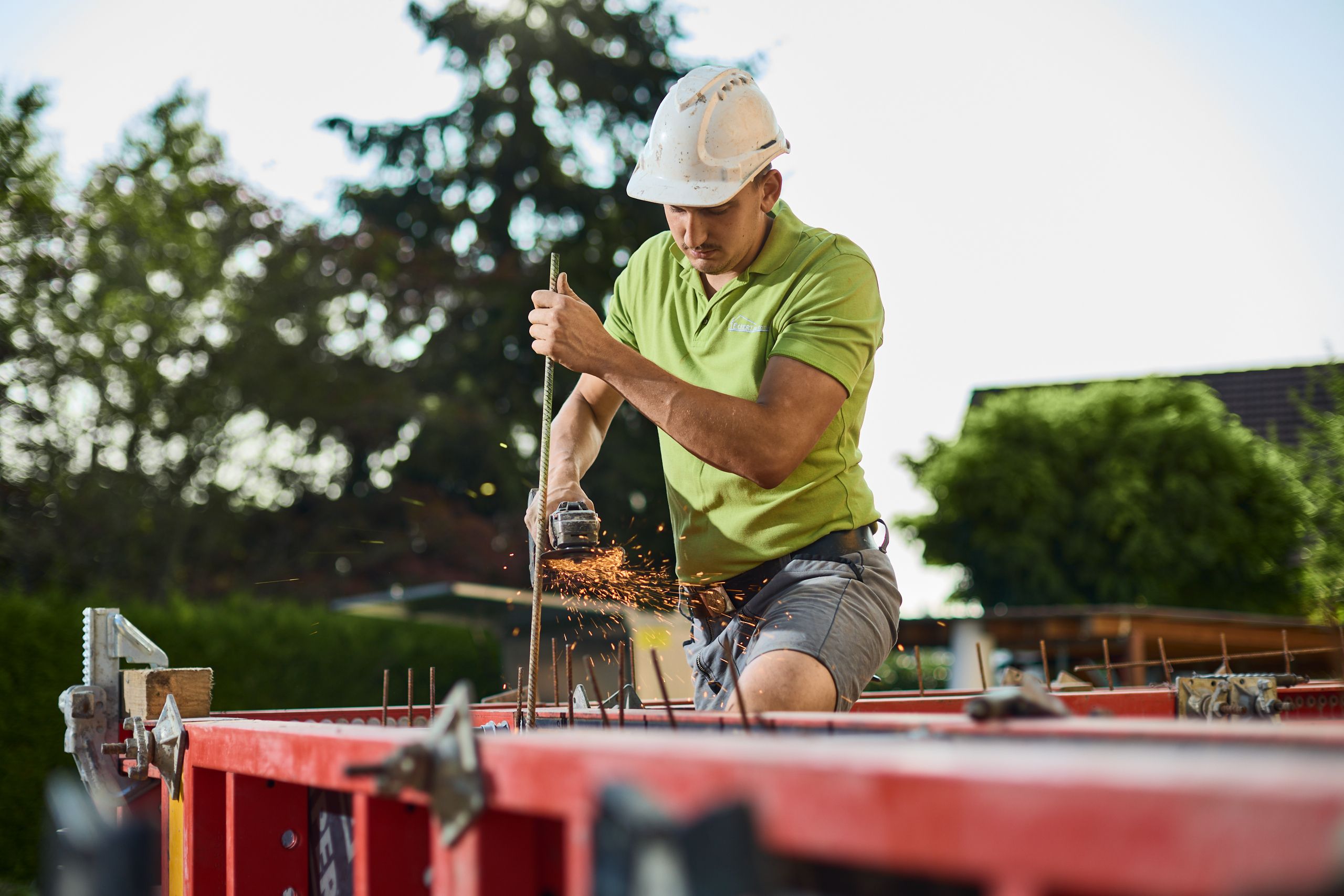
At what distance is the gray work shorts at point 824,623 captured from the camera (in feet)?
10.3

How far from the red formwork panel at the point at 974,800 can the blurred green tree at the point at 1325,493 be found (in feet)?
99.4

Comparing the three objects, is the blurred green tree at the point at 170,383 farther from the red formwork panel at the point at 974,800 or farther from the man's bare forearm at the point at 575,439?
the red formwork panel at the point at 974,800

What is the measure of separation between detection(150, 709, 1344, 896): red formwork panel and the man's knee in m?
1.27

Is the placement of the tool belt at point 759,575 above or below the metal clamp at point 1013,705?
above

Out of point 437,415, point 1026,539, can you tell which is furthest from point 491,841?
point 1026,539

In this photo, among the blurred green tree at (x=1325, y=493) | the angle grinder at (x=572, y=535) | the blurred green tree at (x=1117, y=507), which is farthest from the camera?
the blurred green tree at (x=1117, y=507)

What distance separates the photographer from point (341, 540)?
782 inches

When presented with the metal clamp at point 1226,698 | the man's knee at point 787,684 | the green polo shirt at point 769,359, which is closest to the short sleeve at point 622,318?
the green polo shirt at point 769,359

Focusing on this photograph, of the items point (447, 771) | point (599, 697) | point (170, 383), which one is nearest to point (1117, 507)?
point (170, 383)

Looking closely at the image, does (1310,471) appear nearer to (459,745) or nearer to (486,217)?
(486,217)

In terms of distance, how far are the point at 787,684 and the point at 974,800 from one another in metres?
2.09

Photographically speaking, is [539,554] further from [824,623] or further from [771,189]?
[771,189]

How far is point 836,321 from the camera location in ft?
10.8

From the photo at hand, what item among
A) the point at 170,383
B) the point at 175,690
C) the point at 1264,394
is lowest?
the point at 175,690
